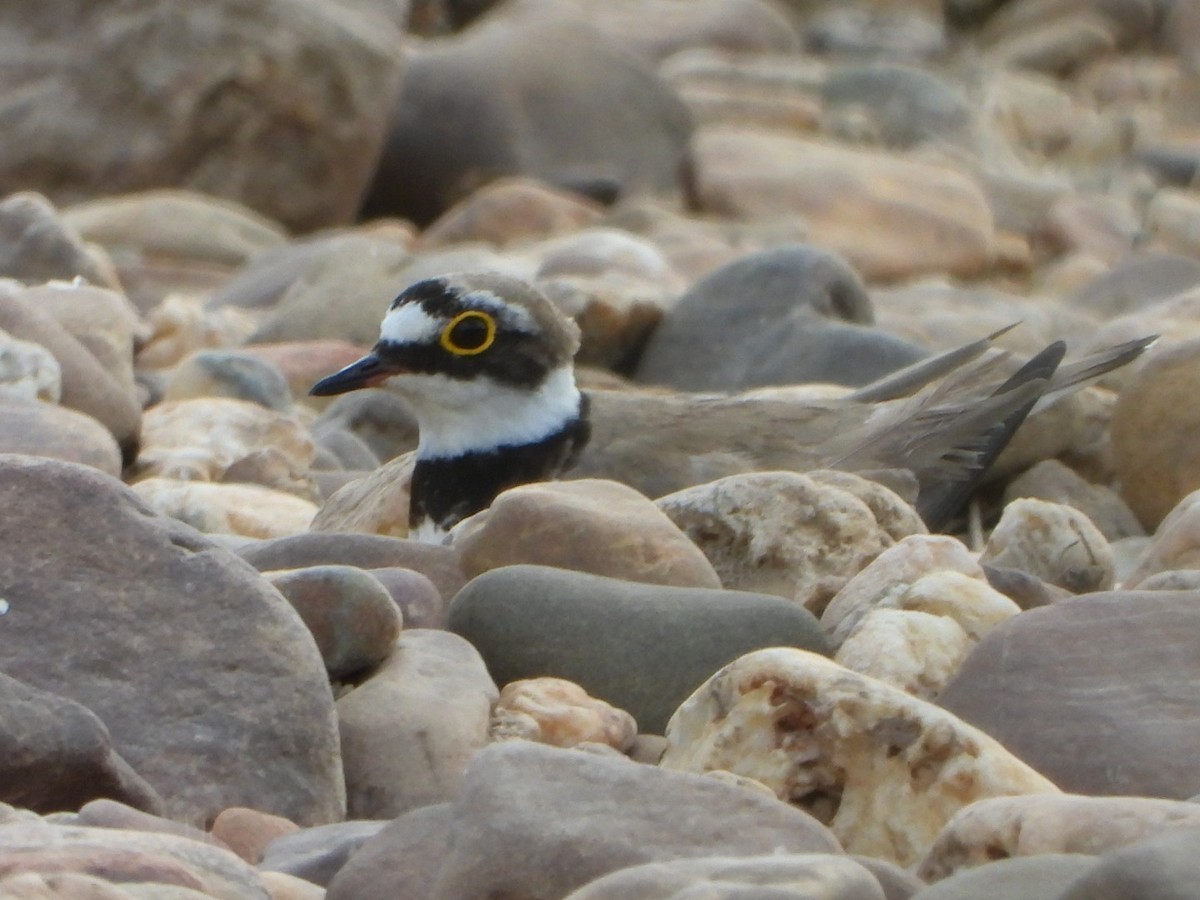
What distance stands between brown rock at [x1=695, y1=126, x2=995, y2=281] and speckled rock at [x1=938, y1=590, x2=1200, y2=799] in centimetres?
875

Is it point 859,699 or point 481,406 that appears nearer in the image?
point 859,699

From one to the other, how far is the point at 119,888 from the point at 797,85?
16.9 m

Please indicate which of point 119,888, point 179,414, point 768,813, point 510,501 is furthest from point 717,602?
point 179,414

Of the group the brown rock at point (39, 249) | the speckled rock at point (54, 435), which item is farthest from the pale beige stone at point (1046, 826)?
the brown rock at point (39, 249)

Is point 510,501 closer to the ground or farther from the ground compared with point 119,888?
closer to the ground

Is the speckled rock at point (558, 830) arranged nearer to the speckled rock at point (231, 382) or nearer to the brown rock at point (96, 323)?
the brown rock at point (96, 323)

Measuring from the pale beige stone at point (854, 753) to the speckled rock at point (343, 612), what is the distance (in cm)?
67

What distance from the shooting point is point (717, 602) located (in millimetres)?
3789

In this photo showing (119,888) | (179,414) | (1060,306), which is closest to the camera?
(119,888)

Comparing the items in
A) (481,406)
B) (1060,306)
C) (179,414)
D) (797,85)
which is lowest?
(797,85)

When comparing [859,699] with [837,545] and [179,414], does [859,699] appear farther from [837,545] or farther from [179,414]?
[179,414]

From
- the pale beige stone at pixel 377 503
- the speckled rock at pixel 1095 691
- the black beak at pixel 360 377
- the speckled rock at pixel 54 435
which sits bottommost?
the pale beige stone at pixel 377 503

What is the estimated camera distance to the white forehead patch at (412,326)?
551 centimetres

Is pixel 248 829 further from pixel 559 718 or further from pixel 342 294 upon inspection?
pixel 342 294
